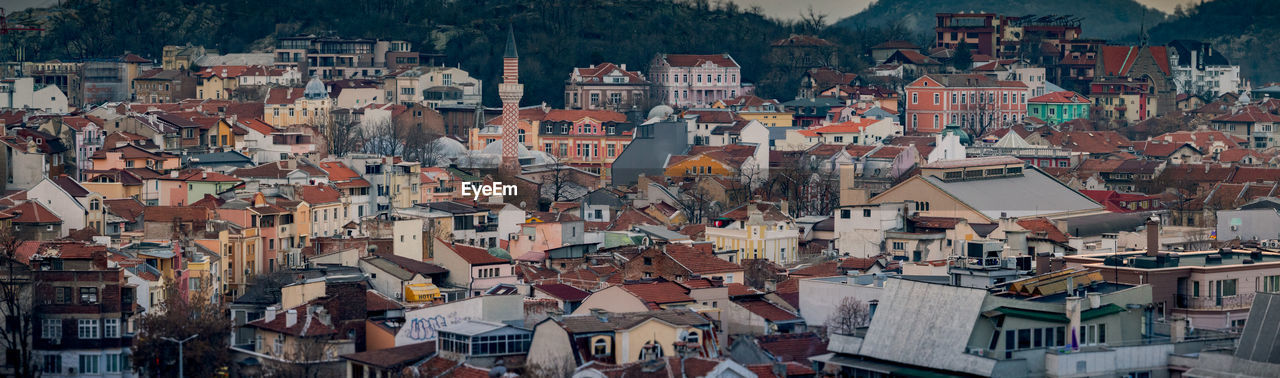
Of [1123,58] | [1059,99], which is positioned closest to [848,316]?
[1059,99]

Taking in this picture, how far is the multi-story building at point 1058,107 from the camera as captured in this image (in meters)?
89.7

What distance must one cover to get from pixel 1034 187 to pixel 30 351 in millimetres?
26548

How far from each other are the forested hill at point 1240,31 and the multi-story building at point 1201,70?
8522 mm

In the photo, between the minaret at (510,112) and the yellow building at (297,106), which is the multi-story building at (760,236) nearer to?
the minaret at (510,112)

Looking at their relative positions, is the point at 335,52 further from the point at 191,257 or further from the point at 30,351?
the point at 30,351

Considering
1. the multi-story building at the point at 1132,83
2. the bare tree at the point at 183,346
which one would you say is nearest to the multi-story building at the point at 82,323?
the bare tree at the point at 183,346

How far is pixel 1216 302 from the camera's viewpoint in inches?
1072

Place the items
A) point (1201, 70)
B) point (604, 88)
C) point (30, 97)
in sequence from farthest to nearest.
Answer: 1. point (1201, 70)
2. point (604, 88)
3. point (30, 97)

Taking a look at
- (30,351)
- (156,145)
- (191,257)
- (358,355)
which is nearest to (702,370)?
(358,355)

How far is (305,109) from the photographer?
252 feet

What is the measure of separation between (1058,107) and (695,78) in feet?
44.6

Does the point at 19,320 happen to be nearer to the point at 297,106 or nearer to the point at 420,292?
the point at 420,292

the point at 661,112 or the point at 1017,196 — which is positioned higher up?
the point at 661,112

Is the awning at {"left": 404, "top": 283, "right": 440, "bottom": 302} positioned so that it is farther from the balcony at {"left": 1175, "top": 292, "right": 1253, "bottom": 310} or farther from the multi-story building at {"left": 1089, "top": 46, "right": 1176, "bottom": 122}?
the multi-story building at {"left": 1089, "top": 46, "right": 1176, "bottom": 122}
